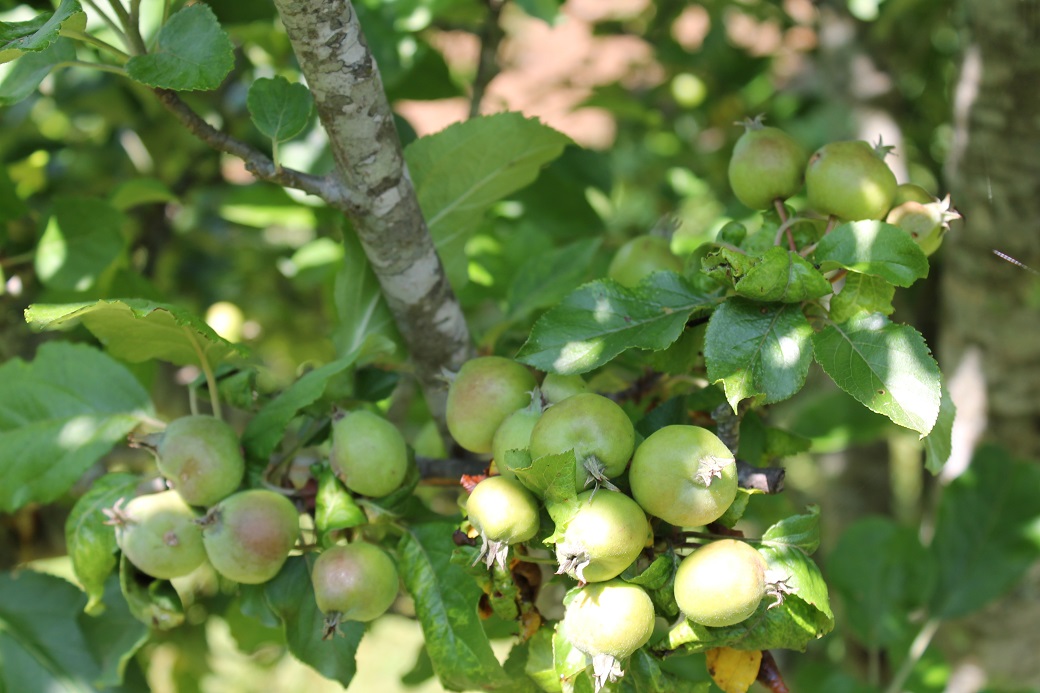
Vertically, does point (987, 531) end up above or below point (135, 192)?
below

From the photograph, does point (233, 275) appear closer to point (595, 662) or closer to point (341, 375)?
point (341, 375)

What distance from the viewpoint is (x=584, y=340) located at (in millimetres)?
840

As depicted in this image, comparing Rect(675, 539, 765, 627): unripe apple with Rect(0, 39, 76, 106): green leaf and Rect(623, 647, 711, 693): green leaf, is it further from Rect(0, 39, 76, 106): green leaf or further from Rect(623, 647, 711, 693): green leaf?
Rect(0, 39, 76, 106): green leaf

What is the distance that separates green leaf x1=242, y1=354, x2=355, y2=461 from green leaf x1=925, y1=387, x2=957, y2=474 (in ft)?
1.93

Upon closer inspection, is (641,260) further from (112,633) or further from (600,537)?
(112,633)

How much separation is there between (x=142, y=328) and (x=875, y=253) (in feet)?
2.45

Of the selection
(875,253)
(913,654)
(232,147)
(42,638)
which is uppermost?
(232,147)

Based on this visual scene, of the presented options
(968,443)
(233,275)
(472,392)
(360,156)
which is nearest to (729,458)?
(472,392)

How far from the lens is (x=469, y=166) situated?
106cm

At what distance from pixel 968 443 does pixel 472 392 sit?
129 cm

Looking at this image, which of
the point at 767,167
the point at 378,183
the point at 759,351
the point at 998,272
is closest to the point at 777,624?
the point at 759,351

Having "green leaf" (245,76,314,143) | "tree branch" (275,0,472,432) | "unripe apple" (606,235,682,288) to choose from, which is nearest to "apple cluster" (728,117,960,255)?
"unripe apple" (606,235,682,288)

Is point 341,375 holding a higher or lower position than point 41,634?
higher

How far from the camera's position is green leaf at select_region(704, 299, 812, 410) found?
0.76m
